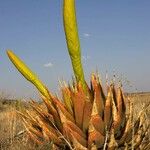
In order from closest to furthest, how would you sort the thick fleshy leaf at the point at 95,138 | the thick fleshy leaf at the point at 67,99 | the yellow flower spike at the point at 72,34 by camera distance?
the yellow flower spike at the point at 72,34
the thick fleshy leaf at the point at 95,138
the thick fleshy leaf at the point at 67,99

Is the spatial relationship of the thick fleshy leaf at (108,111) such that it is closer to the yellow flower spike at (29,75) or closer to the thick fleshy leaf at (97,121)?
the thick fleshy leaf at (97,121)

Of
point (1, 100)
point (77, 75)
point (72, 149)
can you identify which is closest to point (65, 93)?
point (77, 75)

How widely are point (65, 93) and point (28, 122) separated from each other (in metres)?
0.49

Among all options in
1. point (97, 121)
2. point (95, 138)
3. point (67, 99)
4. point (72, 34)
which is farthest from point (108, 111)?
point (72, 34)

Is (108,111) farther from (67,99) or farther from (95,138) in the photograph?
(67,99)

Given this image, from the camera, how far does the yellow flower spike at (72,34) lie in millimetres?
3492

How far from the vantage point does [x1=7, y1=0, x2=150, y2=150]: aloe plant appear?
11.8ft

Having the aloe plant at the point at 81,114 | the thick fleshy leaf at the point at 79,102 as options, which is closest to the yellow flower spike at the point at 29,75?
the aloe plant at the point at 81,114

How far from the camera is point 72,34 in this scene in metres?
3.52

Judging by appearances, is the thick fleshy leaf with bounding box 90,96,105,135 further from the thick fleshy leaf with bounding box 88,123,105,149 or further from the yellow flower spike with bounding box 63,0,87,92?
the yellow flower spike with bounding box 63,0,87,92

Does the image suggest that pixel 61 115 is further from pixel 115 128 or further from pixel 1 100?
pixel 1 100

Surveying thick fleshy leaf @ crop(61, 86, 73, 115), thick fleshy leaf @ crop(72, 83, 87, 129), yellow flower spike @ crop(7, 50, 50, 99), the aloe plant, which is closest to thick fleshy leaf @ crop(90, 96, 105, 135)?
the aloe plant

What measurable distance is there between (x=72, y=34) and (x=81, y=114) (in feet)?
2.15

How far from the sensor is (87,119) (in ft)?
12.0
